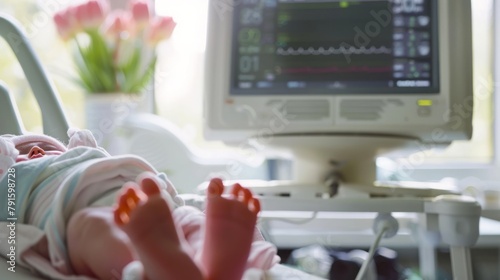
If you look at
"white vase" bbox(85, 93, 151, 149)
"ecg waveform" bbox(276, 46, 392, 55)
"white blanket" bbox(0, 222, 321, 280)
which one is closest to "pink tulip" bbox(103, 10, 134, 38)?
"white vase" bbox(85, 93, 151, 149)

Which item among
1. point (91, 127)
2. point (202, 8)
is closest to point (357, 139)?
point (91, 127)

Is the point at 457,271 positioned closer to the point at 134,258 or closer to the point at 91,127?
the point at 134,258

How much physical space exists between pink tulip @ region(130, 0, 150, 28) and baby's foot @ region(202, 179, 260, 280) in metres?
0.96

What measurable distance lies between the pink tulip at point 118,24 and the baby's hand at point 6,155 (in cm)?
70

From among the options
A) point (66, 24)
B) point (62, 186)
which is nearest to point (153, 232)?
point (62, 186)

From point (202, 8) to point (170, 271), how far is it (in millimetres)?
1177

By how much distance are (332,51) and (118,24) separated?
1.99ft

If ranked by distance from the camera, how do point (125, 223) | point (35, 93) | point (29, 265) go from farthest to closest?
point (35, 93)
point (29, 265)
point (125, 223)

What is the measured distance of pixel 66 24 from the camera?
1284 millimetres

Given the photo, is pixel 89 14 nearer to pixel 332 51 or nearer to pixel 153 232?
pixel 332 51

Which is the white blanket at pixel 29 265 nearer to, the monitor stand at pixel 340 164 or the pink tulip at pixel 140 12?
the monitor stand at pixel 340 164

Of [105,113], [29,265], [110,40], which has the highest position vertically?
[110,40]

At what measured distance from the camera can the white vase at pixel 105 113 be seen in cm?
123

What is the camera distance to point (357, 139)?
2.83 feet
